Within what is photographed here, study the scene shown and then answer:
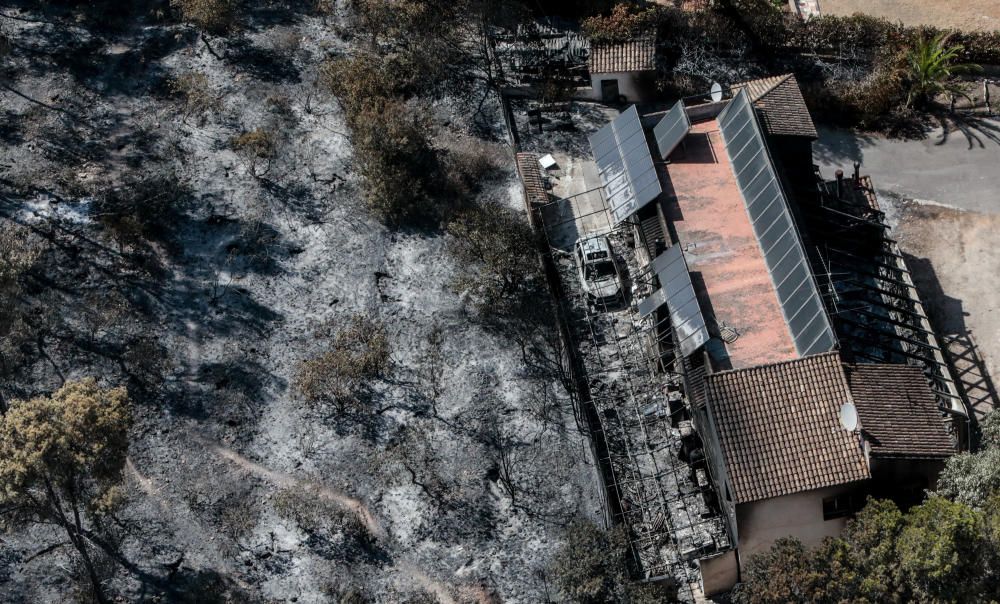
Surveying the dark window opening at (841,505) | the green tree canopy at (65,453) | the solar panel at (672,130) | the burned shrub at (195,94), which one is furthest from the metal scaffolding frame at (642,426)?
the burned shrub at (195,94)

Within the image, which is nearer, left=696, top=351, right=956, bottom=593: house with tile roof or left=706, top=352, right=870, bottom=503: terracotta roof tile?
left=706, top=352, right=870, bottom=503: terracotta roof tile

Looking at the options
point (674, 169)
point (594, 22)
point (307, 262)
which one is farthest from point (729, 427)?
point (594, 22)

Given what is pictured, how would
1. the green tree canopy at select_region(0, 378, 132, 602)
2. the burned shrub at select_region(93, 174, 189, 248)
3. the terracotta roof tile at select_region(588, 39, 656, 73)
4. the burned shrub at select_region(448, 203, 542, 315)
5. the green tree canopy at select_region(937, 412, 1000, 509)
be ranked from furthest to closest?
1. the terracotta roof tile at select_region(588, 39, 656, 73)
2. the burned shrub at select_region(93, 174, 189, 248)
3. the burned shrub at select_region(448, 203, 542, 315)
4. the green tree canopy at select_region(937, 412, 1000, 509)
5. the green tree canopy at select_region(0, 378, 132, 602)

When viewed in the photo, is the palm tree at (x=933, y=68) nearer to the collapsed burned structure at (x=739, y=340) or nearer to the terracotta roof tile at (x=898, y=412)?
the collapsed burned structure at (x=739, y=340)

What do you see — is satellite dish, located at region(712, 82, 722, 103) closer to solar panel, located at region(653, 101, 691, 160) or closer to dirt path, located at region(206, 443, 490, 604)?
solar panel, located at region(653, 101, 691, 160)

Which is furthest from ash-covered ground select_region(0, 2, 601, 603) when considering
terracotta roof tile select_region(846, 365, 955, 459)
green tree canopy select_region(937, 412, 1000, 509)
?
green tree canopy select_region(937, 412, 1000, 509)

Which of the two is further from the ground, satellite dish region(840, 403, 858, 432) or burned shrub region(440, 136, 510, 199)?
burned shrub region(440, 136, 510, 199)
